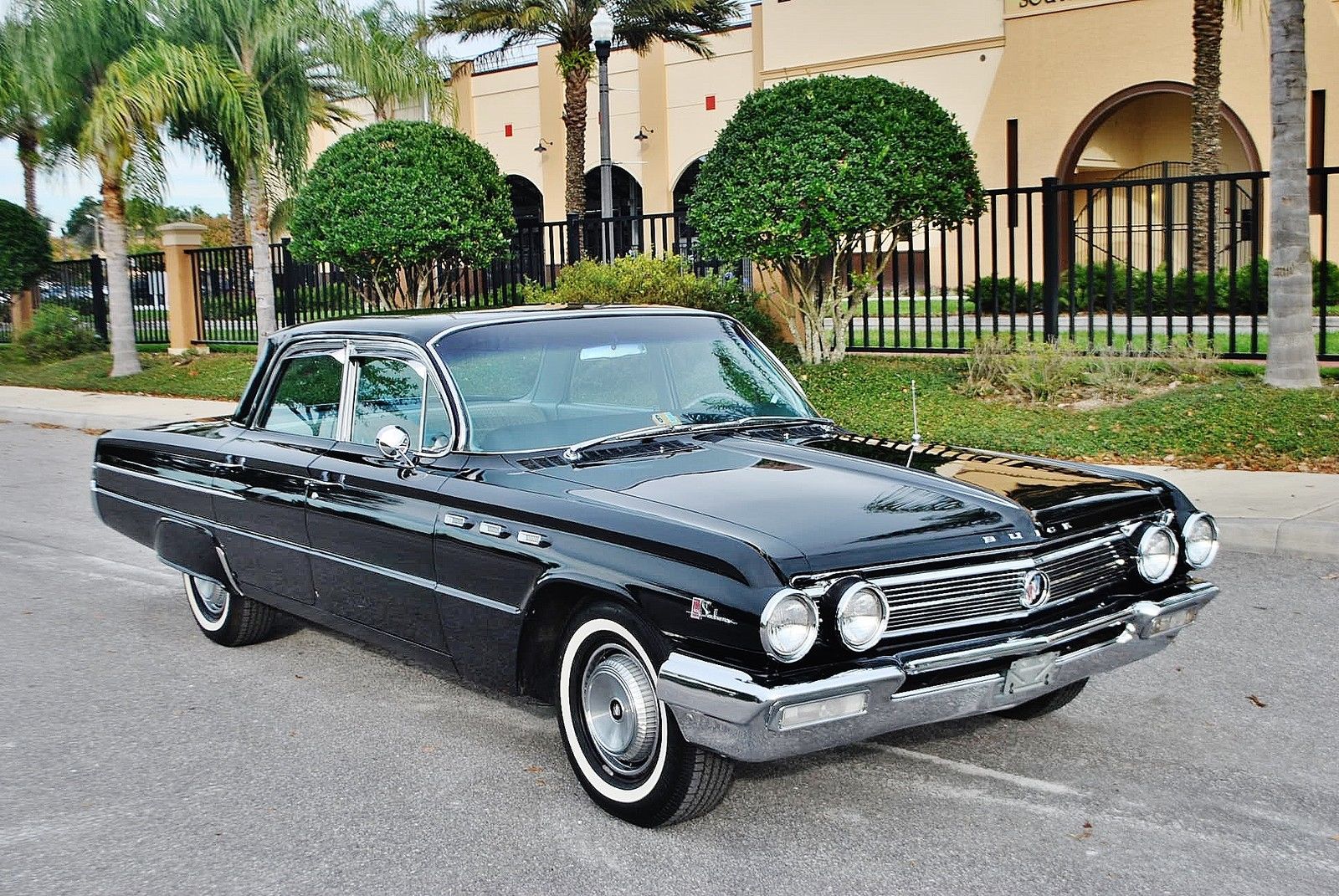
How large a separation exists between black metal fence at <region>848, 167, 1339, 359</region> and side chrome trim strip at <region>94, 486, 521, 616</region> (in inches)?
354

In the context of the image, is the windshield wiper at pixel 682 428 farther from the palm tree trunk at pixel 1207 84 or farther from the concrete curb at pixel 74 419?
the palm tree trunk at pixel 1207 84

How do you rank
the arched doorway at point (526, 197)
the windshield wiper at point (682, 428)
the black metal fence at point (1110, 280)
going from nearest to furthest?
the windshield wiper at point (682, 428)
the black metal fence at point (1110, 280)
the arched doorway at point (526, 197)

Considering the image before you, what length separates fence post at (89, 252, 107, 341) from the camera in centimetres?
2723

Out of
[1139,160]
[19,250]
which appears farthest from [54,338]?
[1139,160]

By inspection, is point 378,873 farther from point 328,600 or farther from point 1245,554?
point 1245,554

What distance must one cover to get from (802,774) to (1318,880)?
5.43ft

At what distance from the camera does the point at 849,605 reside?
12.8 ft

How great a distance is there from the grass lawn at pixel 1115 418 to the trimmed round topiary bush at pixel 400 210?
232 inches

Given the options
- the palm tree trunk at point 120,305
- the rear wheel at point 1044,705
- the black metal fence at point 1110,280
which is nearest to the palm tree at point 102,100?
the palm tree trunk at point 120,305

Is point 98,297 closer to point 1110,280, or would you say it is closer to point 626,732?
point 1110,280

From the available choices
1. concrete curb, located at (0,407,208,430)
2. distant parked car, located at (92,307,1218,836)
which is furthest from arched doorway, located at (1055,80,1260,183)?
distant parked car, located at (92,307,1218,836)

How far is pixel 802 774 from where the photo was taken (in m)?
4.77

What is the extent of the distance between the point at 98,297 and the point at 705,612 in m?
26.6

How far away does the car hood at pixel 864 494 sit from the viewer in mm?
4090
